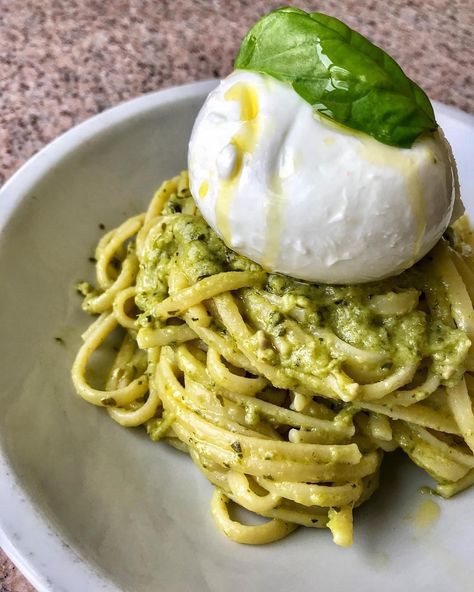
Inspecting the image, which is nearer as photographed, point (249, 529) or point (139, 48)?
point (249, 529)

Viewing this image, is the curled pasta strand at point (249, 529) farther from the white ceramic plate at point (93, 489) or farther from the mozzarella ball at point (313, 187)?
the mozzarella ball at point (313, 187)

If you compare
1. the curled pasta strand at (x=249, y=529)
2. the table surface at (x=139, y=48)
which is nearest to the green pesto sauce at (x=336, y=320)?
the curled pasta strand at (x=249, y=529)

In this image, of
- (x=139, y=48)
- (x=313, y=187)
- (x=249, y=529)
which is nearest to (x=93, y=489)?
(x=249, y=529)

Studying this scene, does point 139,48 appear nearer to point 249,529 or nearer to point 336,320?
point 336,320

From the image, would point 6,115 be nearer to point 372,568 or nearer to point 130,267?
point 130,267

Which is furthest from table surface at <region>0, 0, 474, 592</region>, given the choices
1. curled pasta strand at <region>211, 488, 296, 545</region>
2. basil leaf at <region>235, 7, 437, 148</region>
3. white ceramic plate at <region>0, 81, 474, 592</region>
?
curled pasta strand at <region>211, 488, 296, 545</region>

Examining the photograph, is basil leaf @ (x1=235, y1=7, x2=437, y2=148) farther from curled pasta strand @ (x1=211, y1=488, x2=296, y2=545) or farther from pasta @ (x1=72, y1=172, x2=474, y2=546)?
curled pasta strand @ (x1=211, y1=488, x2=296, y2=545)

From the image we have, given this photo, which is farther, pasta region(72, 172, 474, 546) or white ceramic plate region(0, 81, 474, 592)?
pasta region(72, 172, 474, 546)
